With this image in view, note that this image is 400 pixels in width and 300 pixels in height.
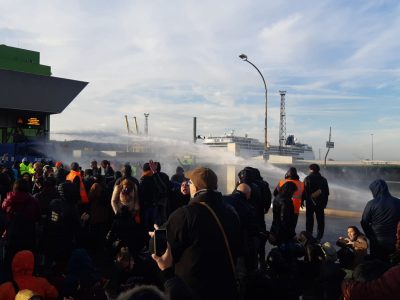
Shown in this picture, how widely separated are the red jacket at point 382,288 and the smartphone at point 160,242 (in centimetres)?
126

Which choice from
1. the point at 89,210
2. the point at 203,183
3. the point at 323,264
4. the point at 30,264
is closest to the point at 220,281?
the point at 203,183

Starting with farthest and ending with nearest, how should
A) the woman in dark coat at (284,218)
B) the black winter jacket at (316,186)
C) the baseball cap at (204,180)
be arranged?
the black winter jacket at (316,186), the woman in dark coat at (284,218), the baseball cap at (204,180)

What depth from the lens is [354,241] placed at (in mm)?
5730

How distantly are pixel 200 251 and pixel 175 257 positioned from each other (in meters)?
0.20

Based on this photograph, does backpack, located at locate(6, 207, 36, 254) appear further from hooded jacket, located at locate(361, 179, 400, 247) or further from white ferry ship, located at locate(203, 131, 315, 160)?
white ferry ship, located at locate(203, 131, 315, 160)

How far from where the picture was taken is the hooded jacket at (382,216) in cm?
545

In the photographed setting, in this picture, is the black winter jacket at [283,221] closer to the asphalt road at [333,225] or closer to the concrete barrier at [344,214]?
the asphalt road at [333,225]

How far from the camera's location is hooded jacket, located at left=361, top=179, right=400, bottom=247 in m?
5.45

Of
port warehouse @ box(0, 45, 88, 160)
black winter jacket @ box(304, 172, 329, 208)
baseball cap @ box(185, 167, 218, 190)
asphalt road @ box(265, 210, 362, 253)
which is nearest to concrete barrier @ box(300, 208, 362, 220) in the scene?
asphalt road @ box(265, 210, 362, 253)

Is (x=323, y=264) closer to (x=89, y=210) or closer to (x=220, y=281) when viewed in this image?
(x=220, y=281)

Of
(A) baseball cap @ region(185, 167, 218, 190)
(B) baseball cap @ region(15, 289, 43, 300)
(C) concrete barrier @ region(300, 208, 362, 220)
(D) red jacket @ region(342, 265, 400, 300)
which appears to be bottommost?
(C) concrete barrier @ region(300, 208, 362, 220)

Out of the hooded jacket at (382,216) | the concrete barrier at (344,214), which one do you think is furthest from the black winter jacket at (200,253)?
the concrete barrier at (344,214)

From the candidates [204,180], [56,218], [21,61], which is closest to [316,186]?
[56,218]

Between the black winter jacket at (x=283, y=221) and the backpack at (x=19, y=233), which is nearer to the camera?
the backpack at (x=19, y=233)
